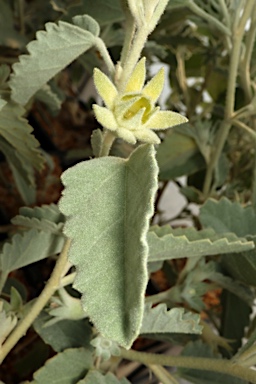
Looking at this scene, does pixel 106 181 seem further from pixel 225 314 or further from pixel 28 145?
pixel 225 314

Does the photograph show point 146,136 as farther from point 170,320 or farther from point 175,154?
point 175,154

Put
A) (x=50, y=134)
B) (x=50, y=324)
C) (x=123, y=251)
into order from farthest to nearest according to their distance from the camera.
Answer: (x=50, y=134) < (x=50, y=324) < (x=123, y=251)

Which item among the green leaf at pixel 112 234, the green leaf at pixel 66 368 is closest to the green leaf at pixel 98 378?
the green leaf at pixel 66 368

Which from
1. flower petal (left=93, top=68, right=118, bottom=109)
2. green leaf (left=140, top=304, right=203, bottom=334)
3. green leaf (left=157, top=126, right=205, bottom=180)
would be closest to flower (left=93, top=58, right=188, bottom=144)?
flower petal (left=93, top=68, right=118, bottom=109)

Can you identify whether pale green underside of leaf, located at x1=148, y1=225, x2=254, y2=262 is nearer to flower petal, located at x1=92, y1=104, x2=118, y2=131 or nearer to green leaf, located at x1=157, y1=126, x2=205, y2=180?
flower petal, located at x1=92, y1=104, x2=118, y2=131

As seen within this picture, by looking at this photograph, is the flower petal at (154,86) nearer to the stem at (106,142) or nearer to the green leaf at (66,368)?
Result: the stem at (106,142)

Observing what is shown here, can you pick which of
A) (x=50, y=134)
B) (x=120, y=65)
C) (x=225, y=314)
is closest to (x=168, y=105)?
(x=50, y=134)

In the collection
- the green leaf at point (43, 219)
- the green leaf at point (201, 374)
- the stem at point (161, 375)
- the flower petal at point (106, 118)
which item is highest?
the flower petal at point (106, 118)
